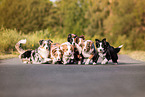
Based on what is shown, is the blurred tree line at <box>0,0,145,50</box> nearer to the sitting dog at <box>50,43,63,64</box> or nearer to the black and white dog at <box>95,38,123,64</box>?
the black and white dog at <box>95,38,123,64</box>

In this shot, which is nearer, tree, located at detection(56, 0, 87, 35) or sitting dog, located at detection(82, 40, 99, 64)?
sitting dog, located at detection(82, 40, 99, 64)

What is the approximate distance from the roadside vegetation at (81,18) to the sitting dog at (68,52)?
21038 mm

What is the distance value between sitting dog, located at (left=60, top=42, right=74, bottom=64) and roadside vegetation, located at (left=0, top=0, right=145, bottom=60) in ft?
69.0

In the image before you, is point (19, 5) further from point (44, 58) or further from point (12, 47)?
point (44, 58)

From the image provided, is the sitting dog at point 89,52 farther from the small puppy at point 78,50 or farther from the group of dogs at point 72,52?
the small puppy at point 78,50

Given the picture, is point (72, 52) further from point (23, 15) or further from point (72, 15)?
point (72, 15)

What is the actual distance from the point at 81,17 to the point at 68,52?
1494 inches

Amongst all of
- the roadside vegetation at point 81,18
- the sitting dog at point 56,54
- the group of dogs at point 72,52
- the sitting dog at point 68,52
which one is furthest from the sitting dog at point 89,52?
the roadside vegetation at point 81,18

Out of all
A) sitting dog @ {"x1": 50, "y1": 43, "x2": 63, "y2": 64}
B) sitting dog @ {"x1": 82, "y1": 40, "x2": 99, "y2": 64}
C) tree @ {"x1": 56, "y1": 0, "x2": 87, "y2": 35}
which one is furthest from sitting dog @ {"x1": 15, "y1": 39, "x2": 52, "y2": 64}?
tree @ {"x1": 56, "y1": 0, "x2": 87, "y2": 35}

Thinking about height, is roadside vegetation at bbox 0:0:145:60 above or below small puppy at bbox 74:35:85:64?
above

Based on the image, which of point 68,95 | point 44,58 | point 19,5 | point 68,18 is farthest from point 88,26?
point 68,95

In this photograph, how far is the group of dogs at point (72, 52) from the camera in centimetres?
885

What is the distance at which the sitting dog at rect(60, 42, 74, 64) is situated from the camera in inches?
348

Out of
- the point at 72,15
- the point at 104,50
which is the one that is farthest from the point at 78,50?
the point at 72,15
